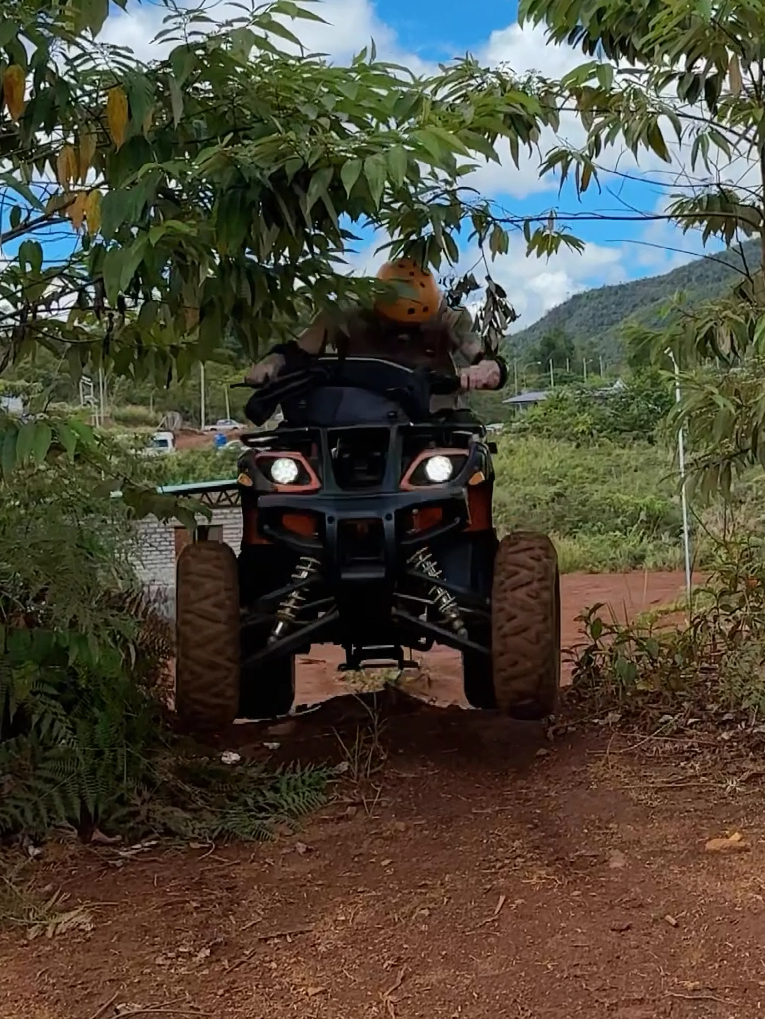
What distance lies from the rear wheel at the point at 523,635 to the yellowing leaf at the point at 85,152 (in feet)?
5.38

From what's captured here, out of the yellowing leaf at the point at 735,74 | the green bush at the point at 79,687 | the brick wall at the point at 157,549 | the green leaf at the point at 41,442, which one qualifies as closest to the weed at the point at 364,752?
the green bush at the point at 79,687

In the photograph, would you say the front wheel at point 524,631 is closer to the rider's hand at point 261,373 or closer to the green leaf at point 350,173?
the rider's hand at point 261,373

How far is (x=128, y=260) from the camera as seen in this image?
2414 millimetres

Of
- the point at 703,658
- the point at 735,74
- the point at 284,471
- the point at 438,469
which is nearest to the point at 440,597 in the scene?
the point at 438,469

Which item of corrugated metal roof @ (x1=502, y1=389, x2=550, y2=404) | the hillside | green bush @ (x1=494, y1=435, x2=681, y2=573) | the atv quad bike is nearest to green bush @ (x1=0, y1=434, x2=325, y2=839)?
the atv quad bike

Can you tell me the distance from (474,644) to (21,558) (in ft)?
4.42

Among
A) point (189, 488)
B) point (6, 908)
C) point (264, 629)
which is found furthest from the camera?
point (189, 488)

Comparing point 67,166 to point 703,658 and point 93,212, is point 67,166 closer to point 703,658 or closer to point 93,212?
point 93,212

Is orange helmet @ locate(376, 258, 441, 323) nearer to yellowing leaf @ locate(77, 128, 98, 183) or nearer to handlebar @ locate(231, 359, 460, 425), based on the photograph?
handlebar @ locate(231, 359, 460, 425)

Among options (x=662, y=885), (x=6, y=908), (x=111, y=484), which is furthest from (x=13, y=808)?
(x=662, y=885)

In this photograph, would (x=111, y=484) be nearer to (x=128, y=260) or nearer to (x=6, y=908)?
(x=128, y=260)

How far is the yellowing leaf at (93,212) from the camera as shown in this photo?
2484mm

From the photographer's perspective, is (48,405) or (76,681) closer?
(48,405)

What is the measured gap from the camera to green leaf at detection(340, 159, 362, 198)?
7.33ft
